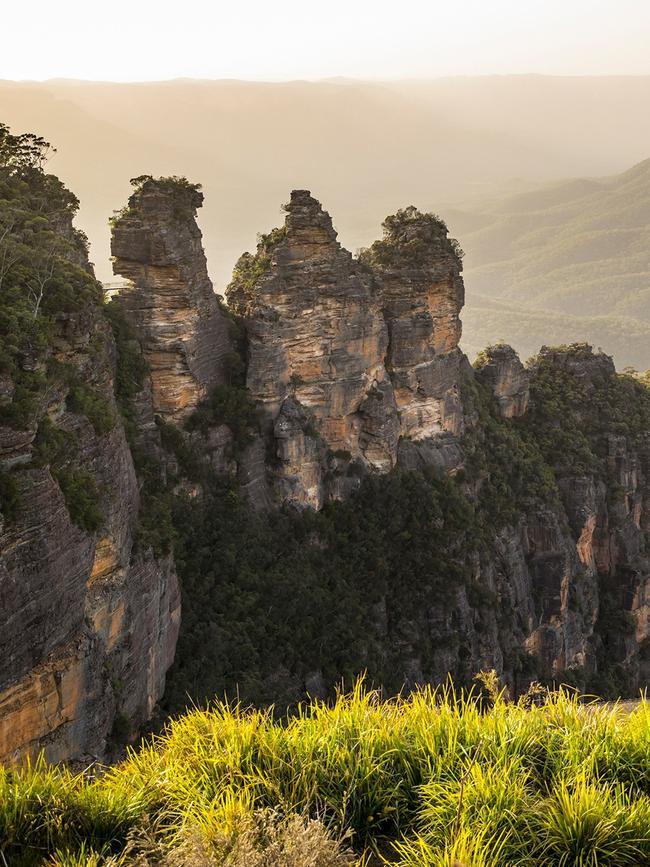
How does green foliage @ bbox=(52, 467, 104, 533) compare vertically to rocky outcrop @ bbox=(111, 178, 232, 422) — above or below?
below

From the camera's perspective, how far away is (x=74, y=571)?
53.1 ft

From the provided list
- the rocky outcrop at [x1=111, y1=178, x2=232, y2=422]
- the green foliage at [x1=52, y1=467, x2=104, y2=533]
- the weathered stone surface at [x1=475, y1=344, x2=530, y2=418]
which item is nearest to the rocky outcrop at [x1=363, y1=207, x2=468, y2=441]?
the weathered stone surface at [x1=475, y1=344, x2=530, y2=418]

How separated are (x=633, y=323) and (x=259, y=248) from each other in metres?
145

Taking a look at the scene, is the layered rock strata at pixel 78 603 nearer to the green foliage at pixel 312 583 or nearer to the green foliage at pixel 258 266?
the green foliage at pixel 312 583

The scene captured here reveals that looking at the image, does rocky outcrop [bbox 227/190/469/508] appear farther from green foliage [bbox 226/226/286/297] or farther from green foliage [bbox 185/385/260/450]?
green foliage [bbox 185/385/260/450]

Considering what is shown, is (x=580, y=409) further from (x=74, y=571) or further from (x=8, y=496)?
(x=8, y=496)

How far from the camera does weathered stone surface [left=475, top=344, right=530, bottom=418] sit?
48031 millimetres

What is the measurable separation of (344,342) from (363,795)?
1151 inches

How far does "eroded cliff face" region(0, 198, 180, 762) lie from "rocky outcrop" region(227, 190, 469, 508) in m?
11.6

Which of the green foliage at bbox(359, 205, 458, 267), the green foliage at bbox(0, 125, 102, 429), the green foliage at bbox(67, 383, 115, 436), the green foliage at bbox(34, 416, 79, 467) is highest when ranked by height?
the green foliage at bbox(359, 205, 458, 267)

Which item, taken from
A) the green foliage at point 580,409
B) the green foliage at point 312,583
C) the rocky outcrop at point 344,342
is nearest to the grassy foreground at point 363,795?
the green foliage at point 312,583

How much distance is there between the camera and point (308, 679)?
28.8 meters

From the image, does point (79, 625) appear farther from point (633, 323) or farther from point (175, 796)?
point (633, 323)

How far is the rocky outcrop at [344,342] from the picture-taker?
32.8 m
